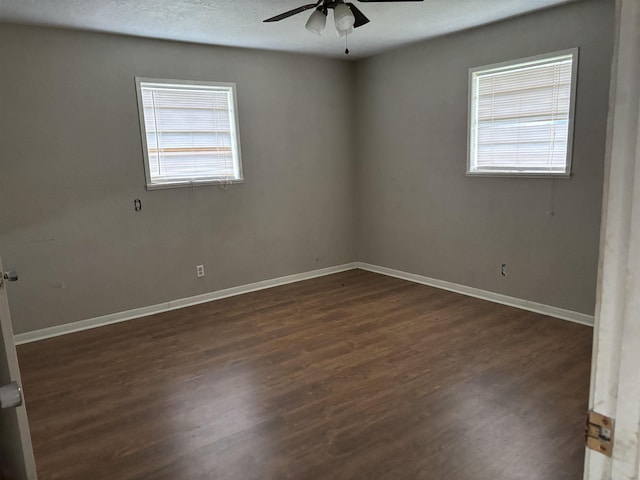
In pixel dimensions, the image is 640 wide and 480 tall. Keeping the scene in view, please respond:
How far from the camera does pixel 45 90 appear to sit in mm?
3742

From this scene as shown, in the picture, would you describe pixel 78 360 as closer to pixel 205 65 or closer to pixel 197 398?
pixel 197 398

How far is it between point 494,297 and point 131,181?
3762 millimetres

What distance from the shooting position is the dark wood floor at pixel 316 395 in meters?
2.19

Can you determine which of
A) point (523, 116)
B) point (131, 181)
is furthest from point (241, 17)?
point (523, 116)

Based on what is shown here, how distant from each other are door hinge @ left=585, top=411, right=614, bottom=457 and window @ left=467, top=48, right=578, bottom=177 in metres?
3.61

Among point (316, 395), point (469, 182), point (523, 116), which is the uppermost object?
point (523, 116)

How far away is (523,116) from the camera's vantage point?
4.01 metres

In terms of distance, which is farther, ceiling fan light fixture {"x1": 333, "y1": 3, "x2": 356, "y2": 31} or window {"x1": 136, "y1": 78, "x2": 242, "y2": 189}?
window {"x1": 136, "y1": 78, "x2": 242, "y2": 189}

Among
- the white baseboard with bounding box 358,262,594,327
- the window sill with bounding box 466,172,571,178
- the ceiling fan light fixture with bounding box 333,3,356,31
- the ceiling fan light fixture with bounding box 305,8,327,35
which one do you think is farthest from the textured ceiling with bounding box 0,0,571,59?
the white baseboard with bounding box 358,262,594,327

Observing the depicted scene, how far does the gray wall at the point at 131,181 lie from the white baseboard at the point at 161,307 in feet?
0.21

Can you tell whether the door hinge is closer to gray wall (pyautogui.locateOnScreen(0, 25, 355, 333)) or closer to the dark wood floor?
the dark wood floor

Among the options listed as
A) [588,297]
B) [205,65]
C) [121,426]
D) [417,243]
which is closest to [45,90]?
[205,65]

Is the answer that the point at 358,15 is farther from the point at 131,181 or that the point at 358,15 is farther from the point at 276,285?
the point at 276,285

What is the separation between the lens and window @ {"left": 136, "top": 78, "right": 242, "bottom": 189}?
4297 millimetres
